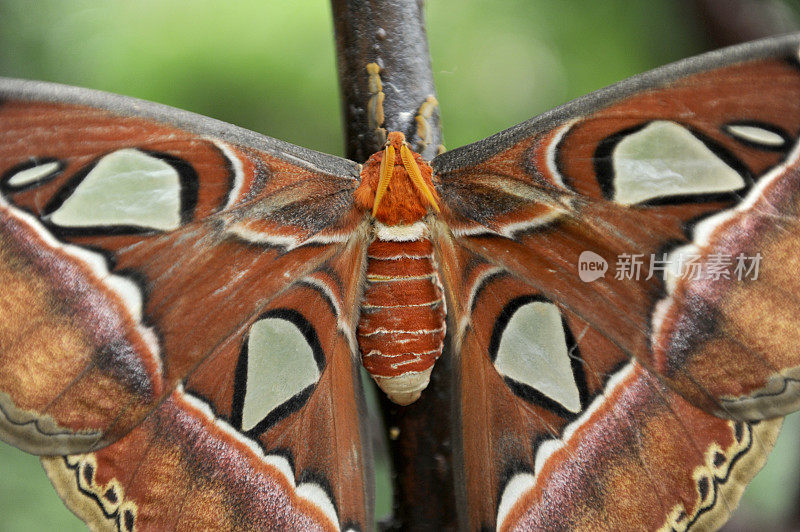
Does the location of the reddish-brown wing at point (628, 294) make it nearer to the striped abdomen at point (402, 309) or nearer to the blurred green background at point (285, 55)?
the striped abdomen at point (402, 309)

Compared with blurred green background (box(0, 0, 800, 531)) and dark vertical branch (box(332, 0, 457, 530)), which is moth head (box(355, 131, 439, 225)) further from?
blurred green background (box(0, 0, 800, 531))

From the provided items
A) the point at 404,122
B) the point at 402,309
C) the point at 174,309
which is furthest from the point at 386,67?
the point at 174,309

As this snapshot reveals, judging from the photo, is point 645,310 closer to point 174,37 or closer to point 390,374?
point 390,374

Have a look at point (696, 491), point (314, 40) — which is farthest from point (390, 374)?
point (314, 40)

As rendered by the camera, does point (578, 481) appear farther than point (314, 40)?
No

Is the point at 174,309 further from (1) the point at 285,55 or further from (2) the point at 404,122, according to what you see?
(1) the point at 285,55

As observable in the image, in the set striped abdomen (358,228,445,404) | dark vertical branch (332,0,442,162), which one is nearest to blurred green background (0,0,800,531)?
dark vertical branch (332,0,442,162)

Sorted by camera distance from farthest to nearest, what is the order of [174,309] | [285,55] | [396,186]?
[285,55]
[396,186]
[174,309]
